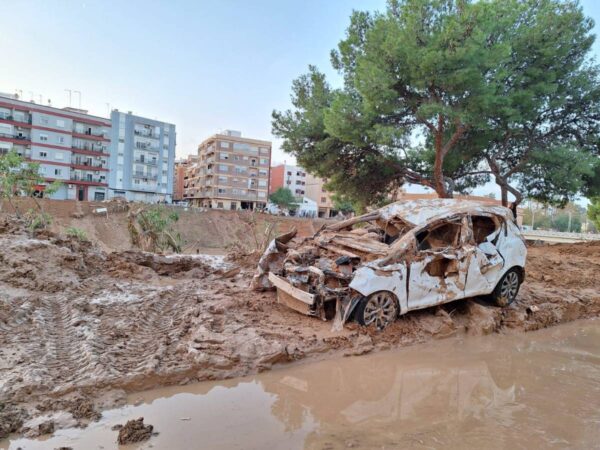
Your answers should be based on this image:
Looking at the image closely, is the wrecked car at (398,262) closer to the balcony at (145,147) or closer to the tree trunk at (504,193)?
the tree trunk at (504,193)

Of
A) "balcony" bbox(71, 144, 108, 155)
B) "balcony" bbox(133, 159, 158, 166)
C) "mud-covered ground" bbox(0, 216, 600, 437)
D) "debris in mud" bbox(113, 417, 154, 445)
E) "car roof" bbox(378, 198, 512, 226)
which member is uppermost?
"balcony" bbox(71, 144, 108, 155)

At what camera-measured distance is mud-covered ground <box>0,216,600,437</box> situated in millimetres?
3770

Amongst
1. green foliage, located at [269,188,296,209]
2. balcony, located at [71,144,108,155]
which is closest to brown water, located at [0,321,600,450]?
balcony, located at [71,144,108,155]

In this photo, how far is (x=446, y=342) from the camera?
6074 mm

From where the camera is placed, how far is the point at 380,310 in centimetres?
578

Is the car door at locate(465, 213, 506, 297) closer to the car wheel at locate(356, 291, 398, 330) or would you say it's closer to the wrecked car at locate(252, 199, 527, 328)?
the wrecked car at locate(252, 199, 527, 328)

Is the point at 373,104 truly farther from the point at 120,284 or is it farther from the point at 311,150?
the point at 120,284

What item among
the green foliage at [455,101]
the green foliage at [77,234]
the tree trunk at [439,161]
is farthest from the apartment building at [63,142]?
the tree trunk at [439,161]

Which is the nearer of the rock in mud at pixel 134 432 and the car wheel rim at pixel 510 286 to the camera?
the rock in mud at pixel 134 432

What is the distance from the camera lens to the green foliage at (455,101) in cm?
1339

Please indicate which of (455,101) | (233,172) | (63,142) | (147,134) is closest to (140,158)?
(147,134)

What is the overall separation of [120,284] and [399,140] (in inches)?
523

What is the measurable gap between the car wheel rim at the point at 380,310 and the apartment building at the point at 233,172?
68.7 meters

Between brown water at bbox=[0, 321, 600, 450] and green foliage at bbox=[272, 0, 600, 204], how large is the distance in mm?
10295
